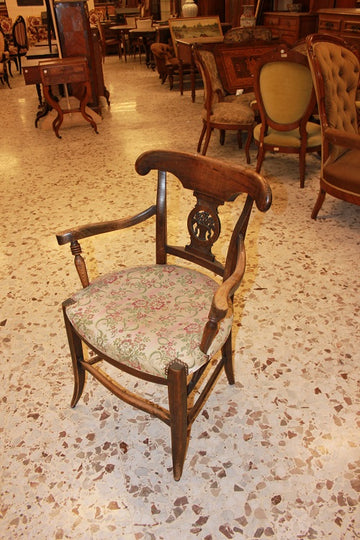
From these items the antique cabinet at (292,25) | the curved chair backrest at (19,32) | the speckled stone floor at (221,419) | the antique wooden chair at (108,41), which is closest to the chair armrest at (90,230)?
the speckled stone floor at (221,419)

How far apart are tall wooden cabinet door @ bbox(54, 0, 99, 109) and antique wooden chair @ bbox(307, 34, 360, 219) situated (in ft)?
11.9

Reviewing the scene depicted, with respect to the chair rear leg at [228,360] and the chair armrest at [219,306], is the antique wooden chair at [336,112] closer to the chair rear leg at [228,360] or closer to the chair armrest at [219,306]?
the chair rear leg at [228,360]

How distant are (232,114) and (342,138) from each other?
5.39 feet

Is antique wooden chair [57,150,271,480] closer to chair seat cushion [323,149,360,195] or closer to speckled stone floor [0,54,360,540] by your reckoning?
speckled stone floor [0,54,360,540]

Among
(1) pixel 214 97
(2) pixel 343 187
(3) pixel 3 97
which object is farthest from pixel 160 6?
(2) pixel 343 187

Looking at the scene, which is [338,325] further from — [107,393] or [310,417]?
[107,393]

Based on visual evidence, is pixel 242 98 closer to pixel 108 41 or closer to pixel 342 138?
pixel 342 138

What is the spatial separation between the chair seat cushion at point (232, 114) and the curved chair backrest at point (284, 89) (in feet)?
1.74

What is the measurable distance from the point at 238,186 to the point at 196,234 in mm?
289

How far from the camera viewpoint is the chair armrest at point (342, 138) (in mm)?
2366

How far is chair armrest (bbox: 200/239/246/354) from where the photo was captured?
106cm

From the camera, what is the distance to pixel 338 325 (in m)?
2.00

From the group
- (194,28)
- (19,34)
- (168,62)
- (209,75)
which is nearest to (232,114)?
(209,75)

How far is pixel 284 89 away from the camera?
3.12m
